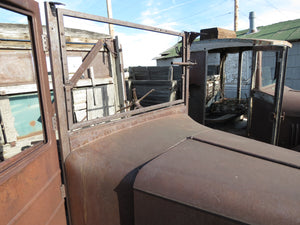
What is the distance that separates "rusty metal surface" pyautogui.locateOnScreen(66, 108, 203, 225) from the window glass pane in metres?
1.50

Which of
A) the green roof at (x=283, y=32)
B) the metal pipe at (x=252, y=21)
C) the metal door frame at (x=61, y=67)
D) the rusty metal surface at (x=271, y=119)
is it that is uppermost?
the metal pipe at (x=252, y=21)

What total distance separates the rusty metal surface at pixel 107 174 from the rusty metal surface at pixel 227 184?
0.12 m

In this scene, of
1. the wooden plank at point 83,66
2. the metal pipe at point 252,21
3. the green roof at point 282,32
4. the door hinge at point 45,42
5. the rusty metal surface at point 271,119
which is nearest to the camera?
the door hinge at point 45,42

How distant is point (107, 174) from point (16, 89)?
260 centimetres

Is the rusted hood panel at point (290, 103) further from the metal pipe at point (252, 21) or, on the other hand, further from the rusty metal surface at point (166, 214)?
the metal pipe at point (252, 21)

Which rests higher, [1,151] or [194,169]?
[194,169]

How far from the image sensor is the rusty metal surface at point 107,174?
1.28 meters

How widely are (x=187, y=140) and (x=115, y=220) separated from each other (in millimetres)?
730

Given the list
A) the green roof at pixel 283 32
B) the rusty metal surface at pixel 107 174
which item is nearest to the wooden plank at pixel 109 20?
the rusty metal surface at pixel 107 174

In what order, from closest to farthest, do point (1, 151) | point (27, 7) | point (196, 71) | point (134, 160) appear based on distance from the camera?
point (27, 7) → point (134, 160) → point (1, 151) → point (196, 71)

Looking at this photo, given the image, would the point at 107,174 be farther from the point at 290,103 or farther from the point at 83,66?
the point at 290,103

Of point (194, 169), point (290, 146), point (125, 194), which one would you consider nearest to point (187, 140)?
point (194, 169)

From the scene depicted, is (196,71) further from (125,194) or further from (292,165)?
(125,194)

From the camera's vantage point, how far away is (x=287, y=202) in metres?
0.96
